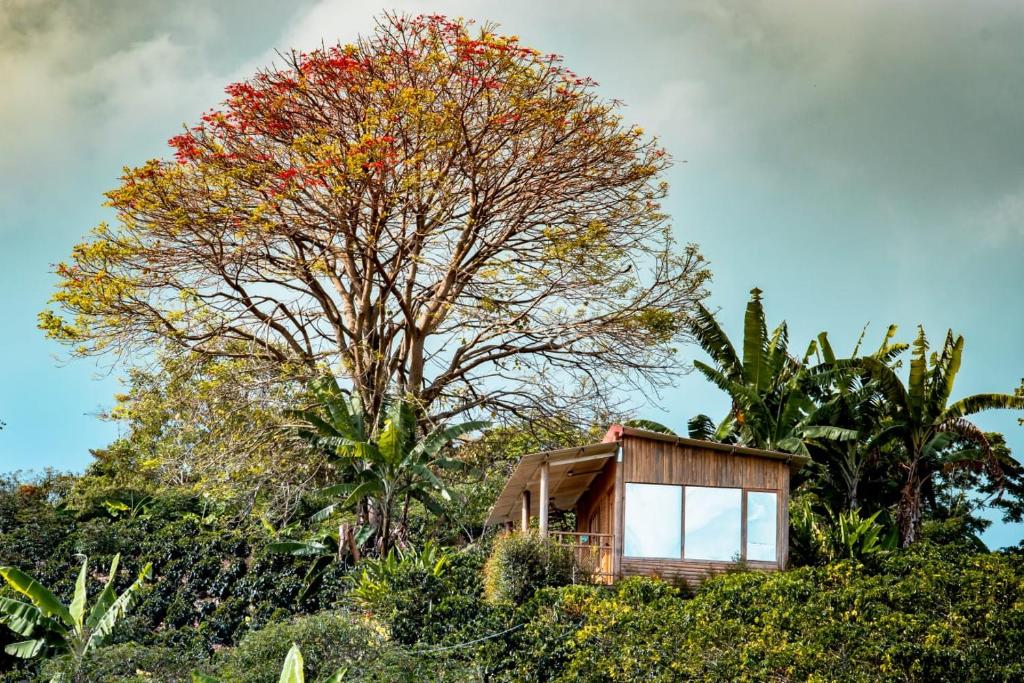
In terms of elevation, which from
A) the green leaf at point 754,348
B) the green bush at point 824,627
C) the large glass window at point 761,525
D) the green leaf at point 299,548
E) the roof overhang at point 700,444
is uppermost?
the green leaf at point 754,348

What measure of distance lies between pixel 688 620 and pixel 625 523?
3.38 m

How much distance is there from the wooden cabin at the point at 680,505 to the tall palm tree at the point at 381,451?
2.34m

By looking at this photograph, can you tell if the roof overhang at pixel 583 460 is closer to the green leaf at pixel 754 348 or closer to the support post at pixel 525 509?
the support post at pixel 525 509

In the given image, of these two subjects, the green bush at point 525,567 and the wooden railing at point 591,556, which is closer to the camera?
the green bush at point 525,567

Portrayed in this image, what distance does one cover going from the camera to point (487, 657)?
1563cm

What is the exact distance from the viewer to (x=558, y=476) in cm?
2027

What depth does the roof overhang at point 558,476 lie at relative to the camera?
18.8 m

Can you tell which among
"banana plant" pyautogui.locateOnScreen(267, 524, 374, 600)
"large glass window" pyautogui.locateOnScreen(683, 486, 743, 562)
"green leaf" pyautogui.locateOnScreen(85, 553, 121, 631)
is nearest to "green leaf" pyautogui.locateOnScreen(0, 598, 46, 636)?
"green leaf" pyautogui.locateOnScreen(85, 553, 121, 631)

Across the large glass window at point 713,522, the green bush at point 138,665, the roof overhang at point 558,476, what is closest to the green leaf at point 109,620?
the green bush at point 138,665

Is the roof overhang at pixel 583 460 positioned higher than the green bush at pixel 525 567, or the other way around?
the roof overhang at pixel 583 460

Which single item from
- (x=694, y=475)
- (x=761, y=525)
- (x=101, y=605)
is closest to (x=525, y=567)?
(x=694, y=475)

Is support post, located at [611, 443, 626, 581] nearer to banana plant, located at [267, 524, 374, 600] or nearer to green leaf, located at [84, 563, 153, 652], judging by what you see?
banana plant, located at [267, 524, 374, 600]

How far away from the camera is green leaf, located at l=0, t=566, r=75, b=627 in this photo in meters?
18.8

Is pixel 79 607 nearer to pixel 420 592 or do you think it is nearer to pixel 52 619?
pixel 52 619
